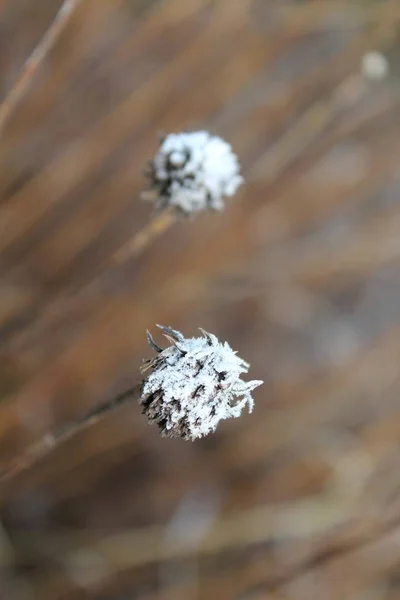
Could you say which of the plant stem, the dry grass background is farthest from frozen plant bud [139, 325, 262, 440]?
the dry grass background

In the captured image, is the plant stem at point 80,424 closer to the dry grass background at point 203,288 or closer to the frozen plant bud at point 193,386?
the frozen plant bud at point 193,386

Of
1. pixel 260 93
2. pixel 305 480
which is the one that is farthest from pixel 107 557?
pixel 260 93

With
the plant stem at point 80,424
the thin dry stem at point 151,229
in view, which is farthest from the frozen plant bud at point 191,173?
the plant stem at point 80,424

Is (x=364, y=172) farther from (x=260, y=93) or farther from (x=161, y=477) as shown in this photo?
(x=161, y=477)

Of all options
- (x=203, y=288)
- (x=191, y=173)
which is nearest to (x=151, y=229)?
(x=191, y=173)

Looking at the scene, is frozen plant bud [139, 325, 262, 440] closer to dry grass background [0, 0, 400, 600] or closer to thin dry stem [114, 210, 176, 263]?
thin dry stem [114, 210, 176, 263]

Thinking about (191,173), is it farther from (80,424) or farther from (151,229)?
(80,424)
